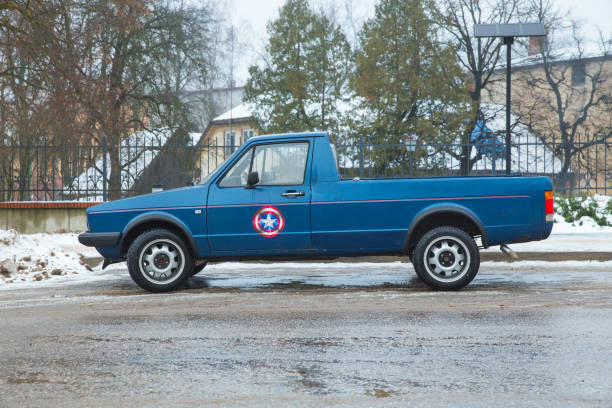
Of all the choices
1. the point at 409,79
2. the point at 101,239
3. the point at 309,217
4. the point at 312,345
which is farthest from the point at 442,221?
the point at 409,79

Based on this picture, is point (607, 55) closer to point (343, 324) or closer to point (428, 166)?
point (428, 166)

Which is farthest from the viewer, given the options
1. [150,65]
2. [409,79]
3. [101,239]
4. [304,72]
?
[304,72]

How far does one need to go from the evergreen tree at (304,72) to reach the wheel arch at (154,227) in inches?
1196

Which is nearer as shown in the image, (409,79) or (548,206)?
(548,206)

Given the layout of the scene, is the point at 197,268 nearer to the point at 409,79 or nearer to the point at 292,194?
the point at 292,194

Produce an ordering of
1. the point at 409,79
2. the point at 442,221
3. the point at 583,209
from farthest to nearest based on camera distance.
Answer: the point at 409,79 < the point at 583,209 < the point at 442,221

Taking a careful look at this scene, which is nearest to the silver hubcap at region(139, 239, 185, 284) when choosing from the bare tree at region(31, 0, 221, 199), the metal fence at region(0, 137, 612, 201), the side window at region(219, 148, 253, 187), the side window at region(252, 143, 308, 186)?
the side window at region(219, 148, 253, 187)

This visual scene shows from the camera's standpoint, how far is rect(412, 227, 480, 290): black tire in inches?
317

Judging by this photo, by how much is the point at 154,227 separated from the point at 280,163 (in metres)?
1.73

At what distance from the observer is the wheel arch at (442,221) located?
319 inches

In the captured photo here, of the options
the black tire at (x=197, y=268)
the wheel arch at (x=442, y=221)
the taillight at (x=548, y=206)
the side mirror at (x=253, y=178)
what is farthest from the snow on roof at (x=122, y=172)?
the taillight at (x=548, y=206)

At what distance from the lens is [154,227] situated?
8.54m

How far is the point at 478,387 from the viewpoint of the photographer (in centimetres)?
411

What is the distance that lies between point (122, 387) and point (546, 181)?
572 centimetres
